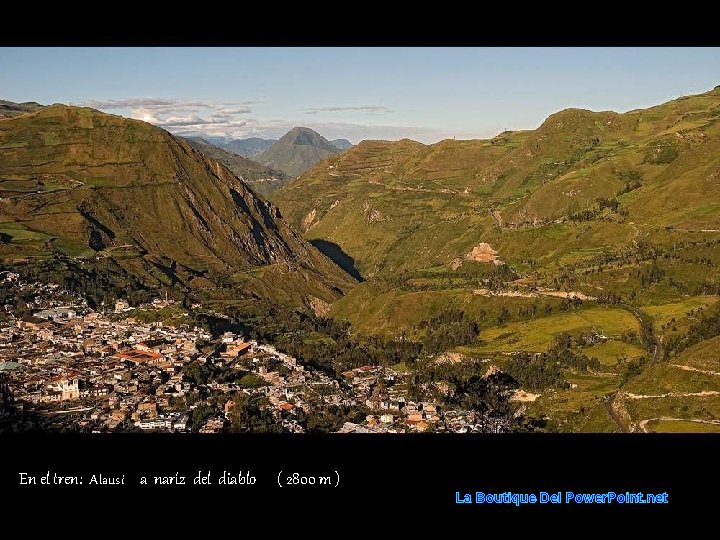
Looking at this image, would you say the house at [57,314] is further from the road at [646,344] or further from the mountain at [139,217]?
the road at [646,344]

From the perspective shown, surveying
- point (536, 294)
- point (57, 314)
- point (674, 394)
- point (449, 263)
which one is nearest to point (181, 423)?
point (674, 394)

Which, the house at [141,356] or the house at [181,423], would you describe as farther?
the house at [141,356]

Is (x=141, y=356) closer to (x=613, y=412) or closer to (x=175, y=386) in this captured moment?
(x=175, y=386)

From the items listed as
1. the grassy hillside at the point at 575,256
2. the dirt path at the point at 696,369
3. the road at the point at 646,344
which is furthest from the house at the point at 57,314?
the dirt path at the point at 696,369

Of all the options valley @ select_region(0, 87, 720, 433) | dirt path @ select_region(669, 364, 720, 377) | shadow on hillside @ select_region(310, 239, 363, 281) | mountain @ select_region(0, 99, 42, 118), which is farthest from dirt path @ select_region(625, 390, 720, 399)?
mountain @ select_region(0, 99, 42, 118)
